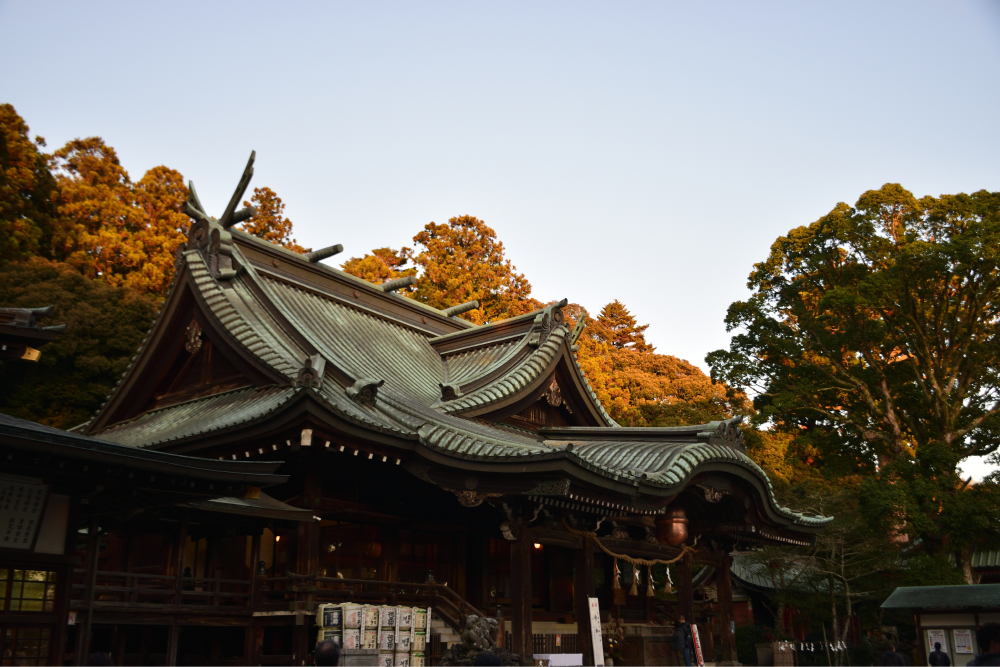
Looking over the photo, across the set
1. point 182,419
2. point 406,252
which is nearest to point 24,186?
point 406,252

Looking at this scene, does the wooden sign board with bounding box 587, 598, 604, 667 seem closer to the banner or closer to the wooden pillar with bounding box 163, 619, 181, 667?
the banner

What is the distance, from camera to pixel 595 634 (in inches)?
585

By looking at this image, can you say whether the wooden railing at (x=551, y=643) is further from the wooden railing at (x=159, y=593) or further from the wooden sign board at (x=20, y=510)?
the wooden sign board at (x=20, y=510)

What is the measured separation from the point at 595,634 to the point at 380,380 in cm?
601

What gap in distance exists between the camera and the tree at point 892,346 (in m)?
26.3

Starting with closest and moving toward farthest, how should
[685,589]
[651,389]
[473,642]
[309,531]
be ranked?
[473,642] → [309,531] → [685,589] → [651,389]

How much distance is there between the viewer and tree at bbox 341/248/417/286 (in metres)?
43.0

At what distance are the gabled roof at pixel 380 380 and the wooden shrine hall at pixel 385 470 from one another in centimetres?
5

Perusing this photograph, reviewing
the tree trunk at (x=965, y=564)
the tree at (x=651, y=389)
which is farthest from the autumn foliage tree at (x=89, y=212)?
the tree trunk at (x=965, y=564)

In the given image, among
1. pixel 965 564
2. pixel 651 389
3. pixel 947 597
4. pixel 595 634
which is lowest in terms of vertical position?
pixel 595 634

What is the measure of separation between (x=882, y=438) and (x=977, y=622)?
44.7 ft

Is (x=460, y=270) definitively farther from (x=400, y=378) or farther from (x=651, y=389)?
(x=400, y=378)

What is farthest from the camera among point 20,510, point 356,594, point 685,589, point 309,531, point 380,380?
point 685,589

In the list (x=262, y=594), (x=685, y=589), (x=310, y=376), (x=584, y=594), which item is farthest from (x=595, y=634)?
(x=310, y=376)
